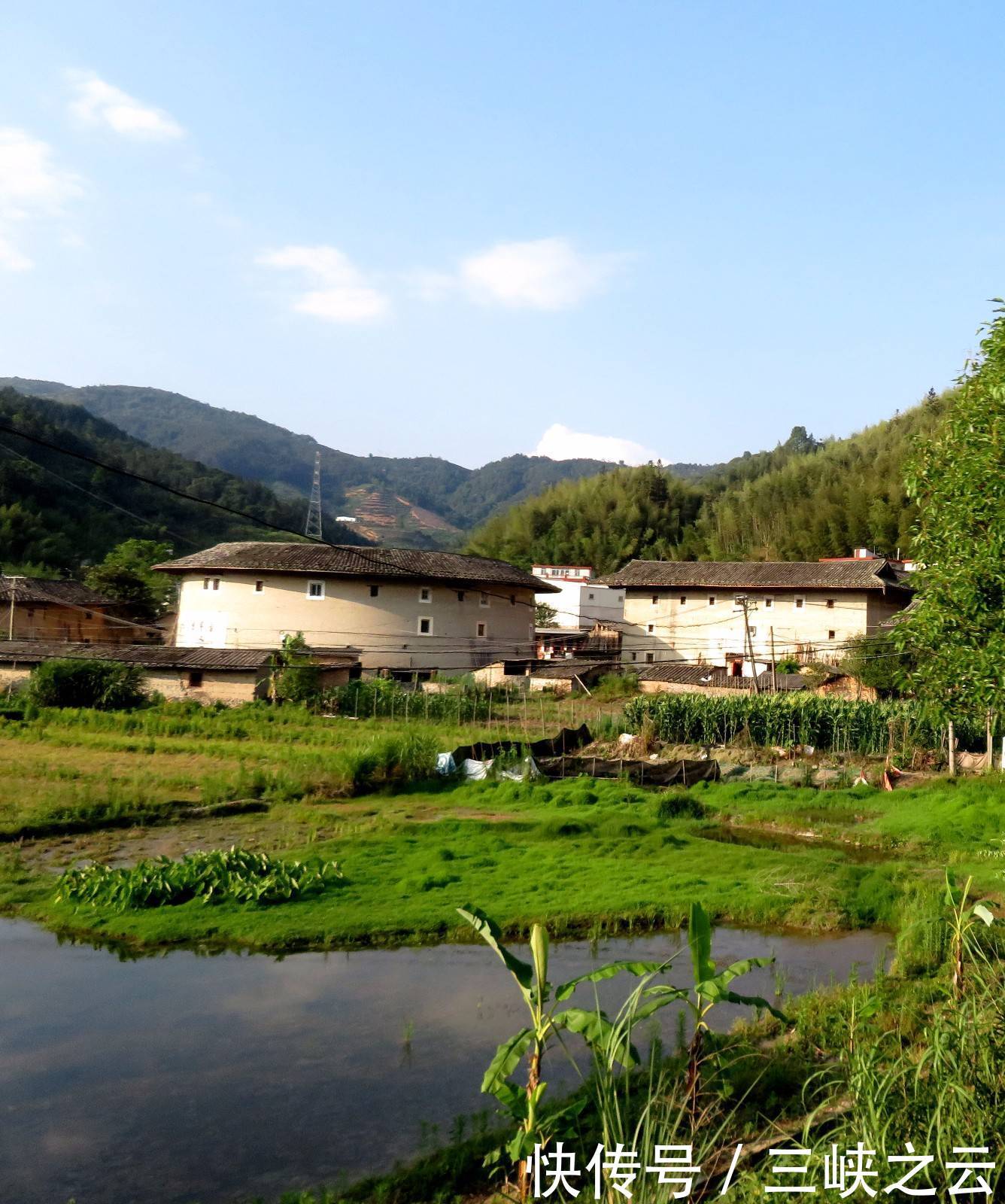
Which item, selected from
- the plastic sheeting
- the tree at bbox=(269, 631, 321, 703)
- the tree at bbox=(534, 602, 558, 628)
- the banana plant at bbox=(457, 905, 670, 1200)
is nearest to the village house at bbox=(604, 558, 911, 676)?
the tree at bbox=(534, 602, 558, 628)

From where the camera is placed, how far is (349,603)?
43.3 metres

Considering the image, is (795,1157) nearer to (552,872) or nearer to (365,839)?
(552,872)

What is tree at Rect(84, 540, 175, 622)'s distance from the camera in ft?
185

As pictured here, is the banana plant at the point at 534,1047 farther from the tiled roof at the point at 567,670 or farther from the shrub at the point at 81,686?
the tiled roof at the point at 567,670

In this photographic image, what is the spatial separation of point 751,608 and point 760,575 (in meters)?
2.16

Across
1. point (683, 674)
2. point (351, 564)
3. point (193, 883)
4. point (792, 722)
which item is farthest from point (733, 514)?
point (193, 883)

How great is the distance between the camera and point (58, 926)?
12.7 metres

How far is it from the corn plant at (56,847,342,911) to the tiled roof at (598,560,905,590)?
3708cm

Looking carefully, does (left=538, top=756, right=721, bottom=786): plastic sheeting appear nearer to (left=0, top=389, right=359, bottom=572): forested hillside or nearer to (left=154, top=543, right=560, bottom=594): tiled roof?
(left=154, top=543, right=560, bottom=594): tiled roof

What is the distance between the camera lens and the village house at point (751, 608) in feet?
153

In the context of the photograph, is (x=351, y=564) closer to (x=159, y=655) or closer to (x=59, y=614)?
(x=159, y=655)

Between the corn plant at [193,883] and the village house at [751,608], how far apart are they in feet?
104

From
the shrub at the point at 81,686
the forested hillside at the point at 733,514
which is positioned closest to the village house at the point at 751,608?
the forested hillside at the point at 733,514

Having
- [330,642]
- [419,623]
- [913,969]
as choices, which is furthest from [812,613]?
[913,969]
